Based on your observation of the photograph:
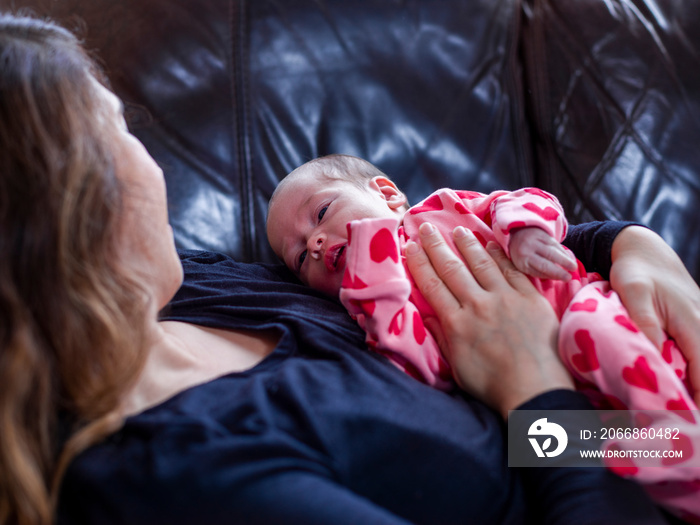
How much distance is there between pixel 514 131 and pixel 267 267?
0.80 meters

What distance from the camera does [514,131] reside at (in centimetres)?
158

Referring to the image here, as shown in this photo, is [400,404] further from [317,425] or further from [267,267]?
[267,267]

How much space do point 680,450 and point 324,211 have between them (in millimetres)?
731

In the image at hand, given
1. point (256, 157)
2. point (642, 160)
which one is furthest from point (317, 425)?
point (642, 160)

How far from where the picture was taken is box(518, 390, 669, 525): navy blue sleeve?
2.28 feet

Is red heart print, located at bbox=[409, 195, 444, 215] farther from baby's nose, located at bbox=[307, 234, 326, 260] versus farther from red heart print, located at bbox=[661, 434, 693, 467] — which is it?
red heart print, located at bbox=[661, 434, 693, 467]

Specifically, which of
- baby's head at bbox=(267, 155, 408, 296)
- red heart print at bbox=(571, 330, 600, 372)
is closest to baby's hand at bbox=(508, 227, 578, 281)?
red heart print at bbox=(571, 330, 600, 372)

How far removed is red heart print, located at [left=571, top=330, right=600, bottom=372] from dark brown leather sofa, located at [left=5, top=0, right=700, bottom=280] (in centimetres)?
70

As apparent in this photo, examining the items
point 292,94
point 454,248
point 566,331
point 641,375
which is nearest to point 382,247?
point 454,248

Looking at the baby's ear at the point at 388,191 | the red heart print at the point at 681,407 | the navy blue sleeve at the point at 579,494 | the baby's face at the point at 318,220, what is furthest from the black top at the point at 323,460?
the baby's ear at the point at 388,191

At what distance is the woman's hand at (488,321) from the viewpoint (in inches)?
33.3

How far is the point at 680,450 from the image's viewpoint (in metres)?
0.71

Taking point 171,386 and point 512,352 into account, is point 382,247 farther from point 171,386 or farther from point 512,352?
point 171,386

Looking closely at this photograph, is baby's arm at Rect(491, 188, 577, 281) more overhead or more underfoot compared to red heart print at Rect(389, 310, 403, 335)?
more overhead
